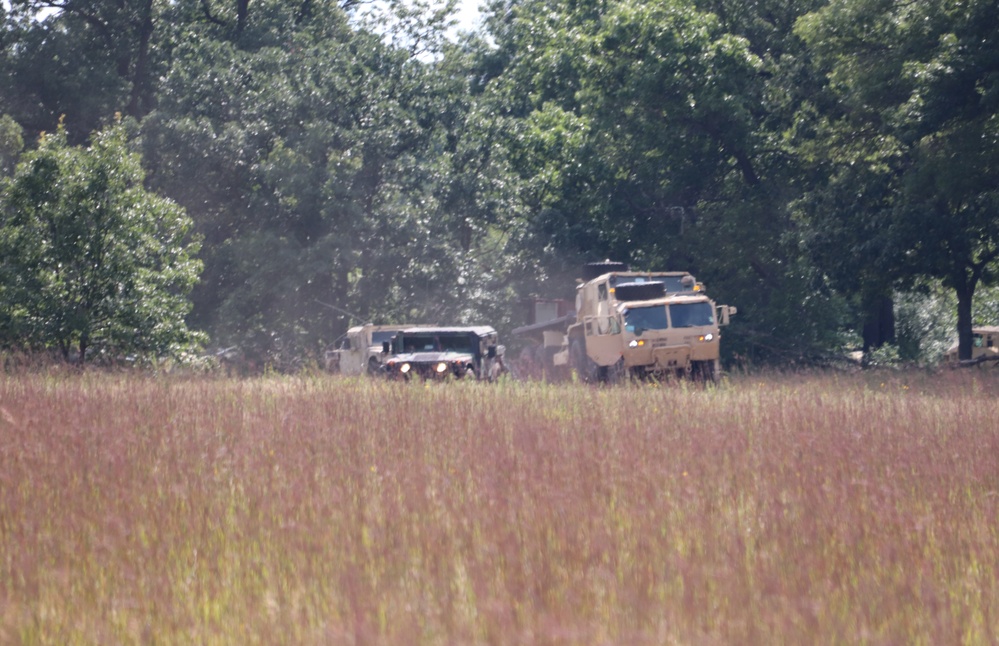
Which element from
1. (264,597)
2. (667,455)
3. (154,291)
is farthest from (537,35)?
(264,597)

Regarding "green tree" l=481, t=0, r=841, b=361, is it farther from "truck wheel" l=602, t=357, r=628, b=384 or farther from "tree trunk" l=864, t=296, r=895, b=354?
"truck wheel" l=602, t=357, r=628, b=384

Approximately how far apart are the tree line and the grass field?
11954 mm

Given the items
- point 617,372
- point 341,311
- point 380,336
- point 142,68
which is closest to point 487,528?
point 617,372

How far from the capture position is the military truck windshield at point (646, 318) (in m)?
20.7

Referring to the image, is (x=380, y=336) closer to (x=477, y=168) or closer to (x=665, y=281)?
(x=665, y=281)

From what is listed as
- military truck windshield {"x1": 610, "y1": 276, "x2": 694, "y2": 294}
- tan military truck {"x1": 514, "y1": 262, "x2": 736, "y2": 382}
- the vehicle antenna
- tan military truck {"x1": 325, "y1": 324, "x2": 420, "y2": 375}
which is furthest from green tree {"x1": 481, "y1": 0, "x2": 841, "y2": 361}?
tan military truck {"x1": 325, "y1": 324, "x2": 420, "y2": 375}

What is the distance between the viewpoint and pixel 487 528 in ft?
19.4

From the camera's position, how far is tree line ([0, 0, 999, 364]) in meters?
21.0

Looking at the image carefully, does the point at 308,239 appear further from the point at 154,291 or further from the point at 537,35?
the point at 154,291

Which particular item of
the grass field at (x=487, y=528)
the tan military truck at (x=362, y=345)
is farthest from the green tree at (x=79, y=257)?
the grass field at (x=487, y=528)

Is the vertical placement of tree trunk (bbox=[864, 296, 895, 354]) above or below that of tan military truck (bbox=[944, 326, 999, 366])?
above

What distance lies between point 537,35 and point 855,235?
18.0 meters

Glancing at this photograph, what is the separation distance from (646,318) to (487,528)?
50.0 feet

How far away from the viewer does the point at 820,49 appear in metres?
25.0
